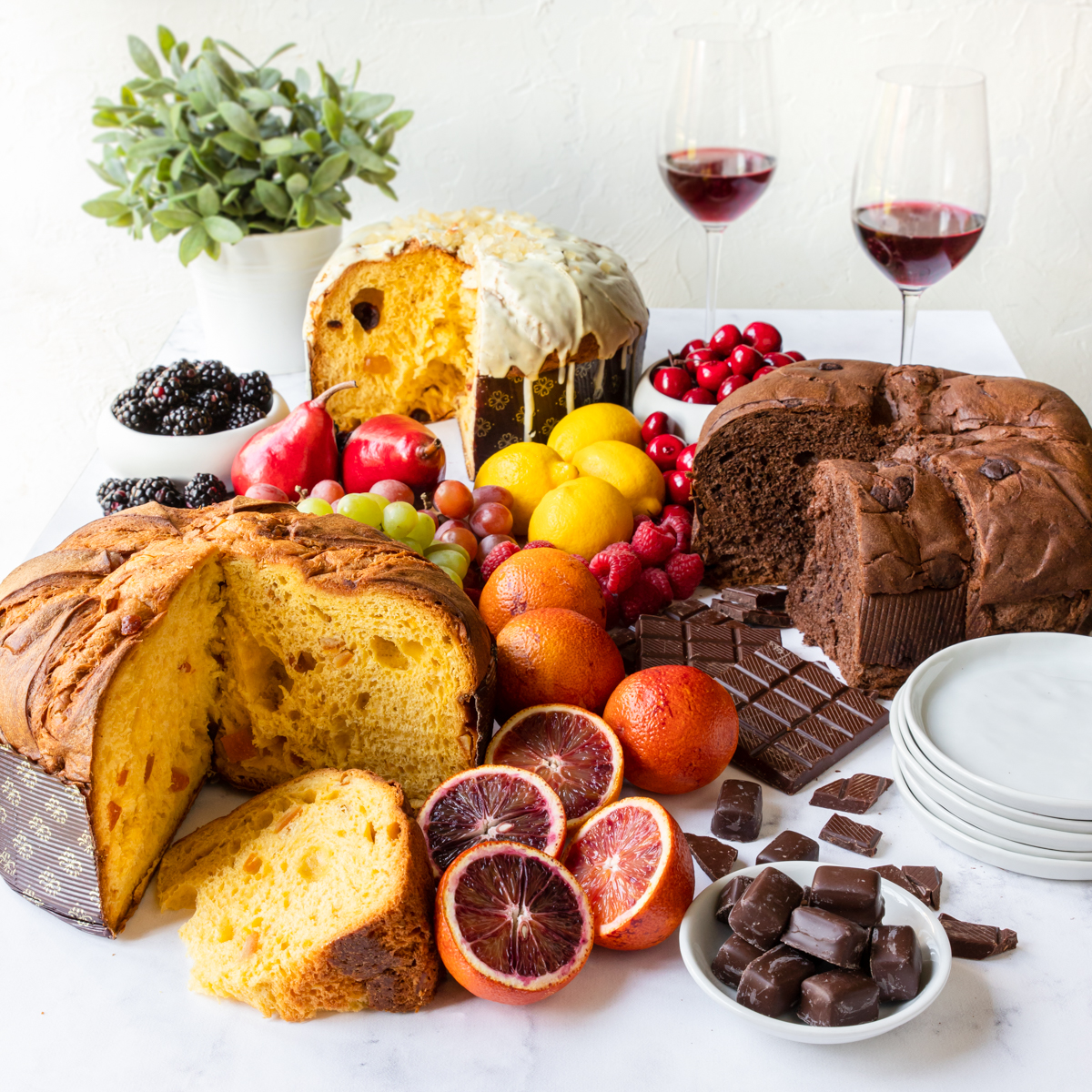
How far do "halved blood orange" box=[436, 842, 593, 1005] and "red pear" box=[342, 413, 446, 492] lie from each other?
1.28 meters

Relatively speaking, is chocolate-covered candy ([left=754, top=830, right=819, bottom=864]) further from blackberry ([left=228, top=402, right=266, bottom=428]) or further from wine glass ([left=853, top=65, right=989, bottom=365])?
blackberry ([left=228, top=402, right=266, bottom=428])

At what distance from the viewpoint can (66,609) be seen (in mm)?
1597

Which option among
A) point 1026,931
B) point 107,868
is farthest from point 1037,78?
point 107,868

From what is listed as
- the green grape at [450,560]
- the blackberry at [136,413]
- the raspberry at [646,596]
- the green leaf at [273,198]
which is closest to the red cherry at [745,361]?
the raspberry at [646,596]

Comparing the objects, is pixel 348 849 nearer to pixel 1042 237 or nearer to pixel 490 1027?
pixel 490 1027

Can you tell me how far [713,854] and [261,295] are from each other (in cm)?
224

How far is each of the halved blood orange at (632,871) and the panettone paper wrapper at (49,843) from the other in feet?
2.26

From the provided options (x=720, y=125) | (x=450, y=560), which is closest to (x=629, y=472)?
(x=450, y=560)

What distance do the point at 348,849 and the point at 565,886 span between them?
318 millimetres

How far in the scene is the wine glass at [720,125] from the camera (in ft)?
8.91

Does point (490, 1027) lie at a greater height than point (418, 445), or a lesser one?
lesser

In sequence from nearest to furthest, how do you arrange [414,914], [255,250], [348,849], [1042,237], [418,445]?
1. [414,914]
2. [348,849]
3. [418,445]
4. [255,250]
5. [1042,237]

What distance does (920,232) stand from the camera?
93.0 inches

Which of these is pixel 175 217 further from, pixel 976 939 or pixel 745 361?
pixel 976 939
